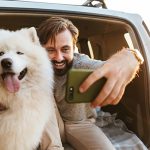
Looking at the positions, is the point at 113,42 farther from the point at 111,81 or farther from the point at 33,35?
the point at 111,81

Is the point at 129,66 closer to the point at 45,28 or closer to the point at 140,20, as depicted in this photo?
the point at 45,28

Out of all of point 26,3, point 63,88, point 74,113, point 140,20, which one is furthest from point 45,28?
point 140,20

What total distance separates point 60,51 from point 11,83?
600 mm

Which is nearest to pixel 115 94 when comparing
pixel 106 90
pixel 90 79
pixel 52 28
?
pixel 106 90

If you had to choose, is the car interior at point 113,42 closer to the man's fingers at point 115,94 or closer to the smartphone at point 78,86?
the smartphone at point 78,86

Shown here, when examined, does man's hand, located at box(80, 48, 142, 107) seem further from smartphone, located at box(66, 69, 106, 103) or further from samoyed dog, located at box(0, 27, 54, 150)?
samoyed dog, located at box(0, 27, 54, 150)

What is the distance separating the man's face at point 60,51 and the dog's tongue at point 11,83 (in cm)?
49

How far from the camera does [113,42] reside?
420 centimetres

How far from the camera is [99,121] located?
3.93 meters

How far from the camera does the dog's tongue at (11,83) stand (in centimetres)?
283

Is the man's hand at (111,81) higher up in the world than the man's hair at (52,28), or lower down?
lower down

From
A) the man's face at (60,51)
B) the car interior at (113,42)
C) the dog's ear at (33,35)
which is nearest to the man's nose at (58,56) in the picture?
the man's face at (60,51)

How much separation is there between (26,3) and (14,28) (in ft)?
2.01

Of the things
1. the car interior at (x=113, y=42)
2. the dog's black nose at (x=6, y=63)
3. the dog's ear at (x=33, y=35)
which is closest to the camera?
the dog's black nose at (x=6, y=63)
